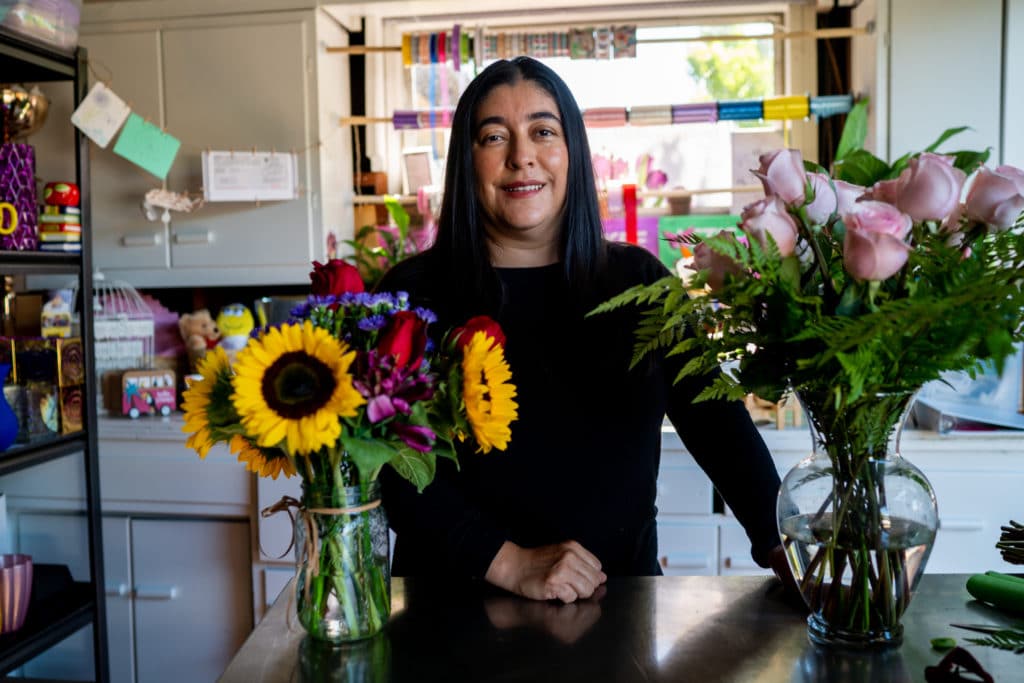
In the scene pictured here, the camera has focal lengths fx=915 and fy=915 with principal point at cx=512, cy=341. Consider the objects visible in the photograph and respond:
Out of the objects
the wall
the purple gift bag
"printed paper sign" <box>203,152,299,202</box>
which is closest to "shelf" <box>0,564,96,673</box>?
the purple gift bag

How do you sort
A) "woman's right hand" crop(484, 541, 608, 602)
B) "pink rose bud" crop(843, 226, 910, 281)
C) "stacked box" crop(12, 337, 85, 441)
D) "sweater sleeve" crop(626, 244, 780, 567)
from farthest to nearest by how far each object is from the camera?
"stacked box" crop(12, 337, 85, 441) → "sweater sleeve" crop(626, 244, 780, 567) → "woman's right hand" crop(484, 541, 608, 602) → "pink rose bud" crop(843, 226, 910, 281)

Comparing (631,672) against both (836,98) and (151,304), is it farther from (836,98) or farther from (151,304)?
(151,304)

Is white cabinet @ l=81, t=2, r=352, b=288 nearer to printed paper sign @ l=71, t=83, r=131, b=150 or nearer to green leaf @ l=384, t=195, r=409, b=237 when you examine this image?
green leaf @ l=384, t=195, r=409, b=237

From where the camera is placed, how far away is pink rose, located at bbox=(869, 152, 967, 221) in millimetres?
723

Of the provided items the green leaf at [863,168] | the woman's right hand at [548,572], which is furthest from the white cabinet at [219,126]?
the green leaf at [863,168]

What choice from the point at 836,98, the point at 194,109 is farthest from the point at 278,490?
the point at 836,98

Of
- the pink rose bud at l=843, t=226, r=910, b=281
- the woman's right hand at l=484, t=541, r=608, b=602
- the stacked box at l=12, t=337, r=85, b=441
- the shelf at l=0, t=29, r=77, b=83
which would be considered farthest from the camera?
the stacked box at l=12, t=337, r=85, b=441

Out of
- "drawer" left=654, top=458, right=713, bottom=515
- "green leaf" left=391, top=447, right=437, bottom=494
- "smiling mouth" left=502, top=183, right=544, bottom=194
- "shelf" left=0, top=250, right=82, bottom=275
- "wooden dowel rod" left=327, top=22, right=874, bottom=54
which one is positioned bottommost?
"drawer" left=654, top=458, right=713, bottom=515

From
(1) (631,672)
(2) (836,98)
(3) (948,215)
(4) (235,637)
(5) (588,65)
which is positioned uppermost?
(5) (588,65)

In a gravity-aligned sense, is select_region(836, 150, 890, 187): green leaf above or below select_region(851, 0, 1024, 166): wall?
below

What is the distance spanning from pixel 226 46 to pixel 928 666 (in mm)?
2284

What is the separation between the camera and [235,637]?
2324 millimetres

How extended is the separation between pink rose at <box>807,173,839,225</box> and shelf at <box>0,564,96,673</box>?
1.75 m

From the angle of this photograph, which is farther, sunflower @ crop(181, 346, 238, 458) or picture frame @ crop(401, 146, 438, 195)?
picture frame @ crop(401, 146, 438, 195)
